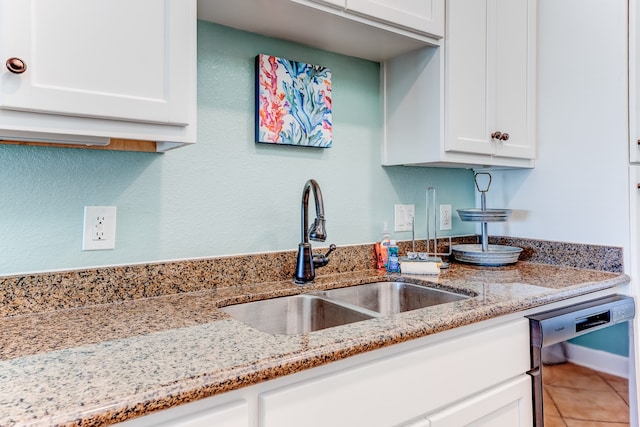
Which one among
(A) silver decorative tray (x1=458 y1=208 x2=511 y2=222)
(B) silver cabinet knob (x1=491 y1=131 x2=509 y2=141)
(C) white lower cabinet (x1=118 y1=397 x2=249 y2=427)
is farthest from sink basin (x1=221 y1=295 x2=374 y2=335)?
(B) silver cabinet knob (x1=491 y1=131 x2=509 y2=141)

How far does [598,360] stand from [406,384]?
84 centimetres

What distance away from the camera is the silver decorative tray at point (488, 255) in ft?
5.70

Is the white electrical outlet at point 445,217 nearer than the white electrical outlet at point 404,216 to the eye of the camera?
No

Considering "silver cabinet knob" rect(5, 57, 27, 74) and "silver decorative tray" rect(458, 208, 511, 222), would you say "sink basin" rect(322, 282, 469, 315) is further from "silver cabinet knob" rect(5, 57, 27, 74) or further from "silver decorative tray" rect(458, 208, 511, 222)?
"silver cabinet knob" rect(5, 57, 27, 74)

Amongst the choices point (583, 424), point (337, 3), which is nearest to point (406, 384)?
point (583, 424)

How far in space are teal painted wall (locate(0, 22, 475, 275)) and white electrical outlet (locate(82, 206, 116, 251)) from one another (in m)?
0.02

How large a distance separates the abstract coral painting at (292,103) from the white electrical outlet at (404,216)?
450 millimetres

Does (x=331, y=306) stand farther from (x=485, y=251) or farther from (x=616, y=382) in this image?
(x=616, y=382)

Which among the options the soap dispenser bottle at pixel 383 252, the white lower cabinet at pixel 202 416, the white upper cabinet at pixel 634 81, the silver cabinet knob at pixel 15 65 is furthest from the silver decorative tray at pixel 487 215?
the silver cabinet knob at pixel 15 65

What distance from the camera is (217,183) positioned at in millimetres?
1343

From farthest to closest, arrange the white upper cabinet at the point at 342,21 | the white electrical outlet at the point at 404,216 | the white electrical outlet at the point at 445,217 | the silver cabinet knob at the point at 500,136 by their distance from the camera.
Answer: the white electrical outlet at the point at 445,217
the white electrical outlet at the point at 404,216
the silver cabinet knob at the point at 500,136
the white upper cabinet at the point at 342,21

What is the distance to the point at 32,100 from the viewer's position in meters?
0.82

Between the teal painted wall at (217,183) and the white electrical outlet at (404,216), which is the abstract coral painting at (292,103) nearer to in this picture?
the teal painted wall at (217,183)

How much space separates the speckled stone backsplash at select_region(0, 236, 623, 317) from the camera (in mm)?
1050
